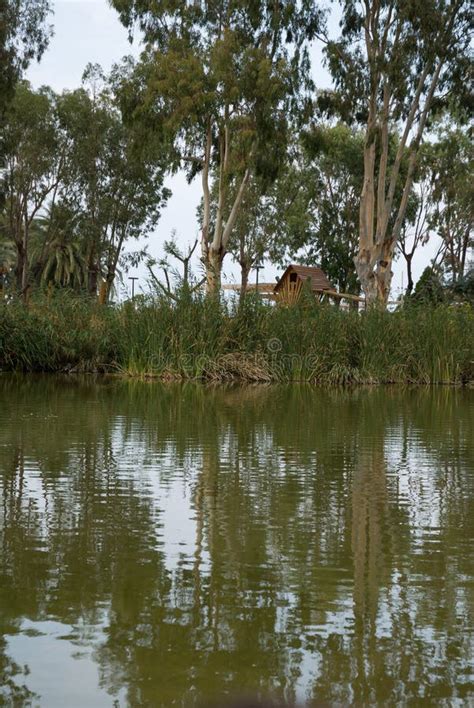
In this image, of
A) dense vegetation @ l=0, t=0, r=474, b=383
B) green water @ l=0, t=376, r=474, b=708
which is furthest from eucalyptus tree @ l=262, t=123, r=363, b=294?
green water @ l=0, t=376, r=474, b=708

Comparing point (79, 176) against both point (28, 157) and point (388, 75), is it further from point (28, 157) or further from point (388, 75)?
point (388, 75)

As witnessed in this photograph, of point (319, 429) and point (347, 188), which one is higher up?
Answer: point (347, 188)

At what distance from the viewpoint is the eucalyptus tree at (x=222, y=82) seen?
2794cm

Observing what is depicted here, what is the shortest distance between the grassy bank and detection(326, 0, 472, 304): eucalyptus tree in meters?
9.23

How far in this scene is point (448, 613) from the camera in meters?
2.98

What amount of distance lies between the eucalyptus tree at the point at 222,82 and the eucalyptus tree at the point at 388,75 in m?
1.32

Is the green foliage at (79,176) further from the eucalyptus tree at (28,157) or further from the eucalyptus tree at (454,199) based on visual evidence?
the eucalyptus tree at (454,199)

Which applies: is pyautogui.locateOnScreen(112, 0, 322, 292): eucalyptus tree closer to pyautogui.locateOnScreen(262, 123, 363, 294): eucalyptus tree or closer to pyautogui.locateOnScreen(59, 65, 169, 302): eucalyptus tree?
pyautogui.locateOnScreen(59, 65, 169, 302): eucalyptus tree

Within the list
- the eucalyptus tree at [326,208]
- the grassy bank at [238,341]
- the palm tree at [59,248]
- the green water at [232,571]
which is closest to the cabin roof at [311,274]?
the eucalyptus tree at [326,208]

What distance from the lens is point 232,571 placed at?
3.44m

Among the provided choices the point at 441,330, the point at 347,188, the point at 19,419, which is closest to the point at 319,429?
the point at 19,419

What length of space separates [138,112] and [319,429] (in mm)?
22622

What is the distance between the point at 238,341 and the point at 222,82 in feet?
41.1

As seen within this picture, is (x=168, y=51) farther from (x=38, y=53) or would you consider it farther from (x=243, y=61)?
(x=38, y=53)
